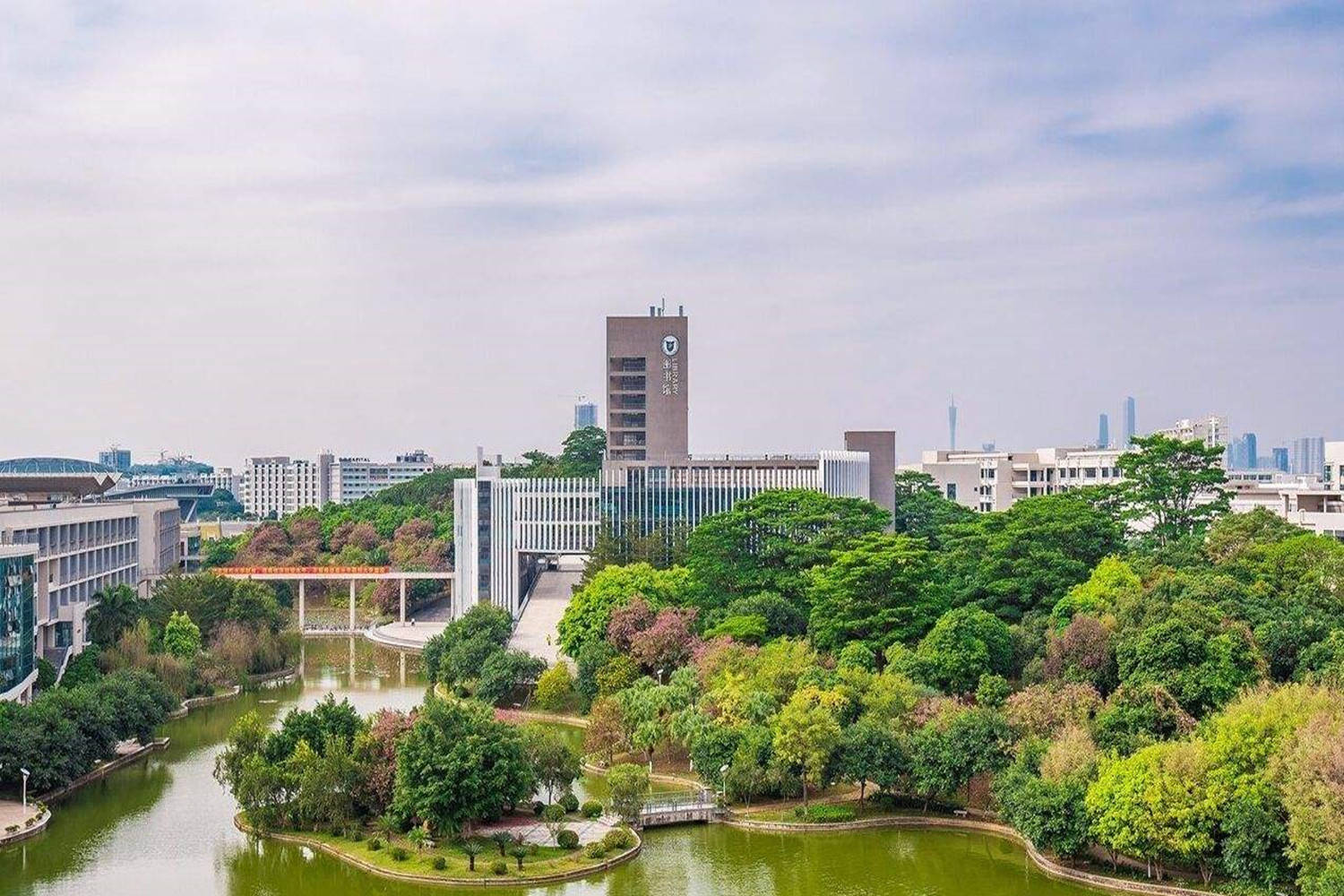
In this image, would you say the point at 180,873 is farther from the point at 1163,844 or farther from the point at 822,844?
the point at 1163,844

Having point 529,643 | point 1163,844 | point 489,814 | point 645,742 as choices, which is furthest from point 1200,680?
point 529,643

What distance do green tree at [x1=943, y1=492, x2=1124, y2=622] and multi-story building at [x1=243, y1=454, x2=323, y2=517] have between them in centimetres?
9872

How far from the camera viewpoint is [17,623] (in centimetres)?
3081

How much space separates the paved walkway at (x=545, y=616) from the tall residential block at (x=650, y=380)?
5.39 metres

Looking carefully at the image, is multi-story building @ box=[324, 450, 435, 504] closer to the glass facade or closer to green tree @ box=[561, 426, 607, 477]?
green tree @ box=[561, 426, 607, 477]

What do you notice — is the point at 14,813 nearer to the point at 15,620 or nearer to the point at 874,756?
the point at 15,620

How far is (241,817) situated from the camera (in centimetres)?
2591

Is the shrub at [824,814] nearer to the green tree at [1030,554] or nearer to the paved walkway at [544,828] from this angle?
the paved walkway at [544,828]

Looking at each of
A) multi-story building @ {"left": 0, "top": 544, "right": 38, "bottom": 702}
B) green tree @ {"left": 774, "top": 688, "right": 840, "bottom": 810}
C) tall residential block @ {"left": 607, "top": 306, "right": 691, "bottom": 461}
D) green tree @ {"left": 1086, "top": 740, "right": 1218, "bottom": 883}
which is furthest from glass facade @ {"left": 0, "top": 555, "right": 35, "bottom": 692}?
tall residential block @ {"left": 607, "top": 306, "right": 691, "bottom": 461}

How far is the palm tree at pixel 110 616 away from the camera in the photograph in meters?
37.8

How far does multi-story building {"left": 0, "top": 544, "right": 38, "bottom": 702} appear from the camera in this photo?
2994 cm

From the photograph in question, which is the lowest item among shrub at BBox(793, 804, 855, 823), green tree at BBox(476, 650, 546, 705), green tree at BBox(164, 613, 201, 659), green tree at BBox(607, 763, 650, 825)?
shrub at BBox(793, 804, 855, 823)

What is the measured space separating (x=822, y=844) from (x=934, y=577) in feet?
36.3

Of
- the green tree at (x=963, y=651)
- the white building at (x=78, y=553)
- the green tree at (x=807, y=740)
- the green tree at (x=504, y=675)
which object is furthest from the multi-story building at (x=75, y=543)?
the green tree at (x=963, y=651)
